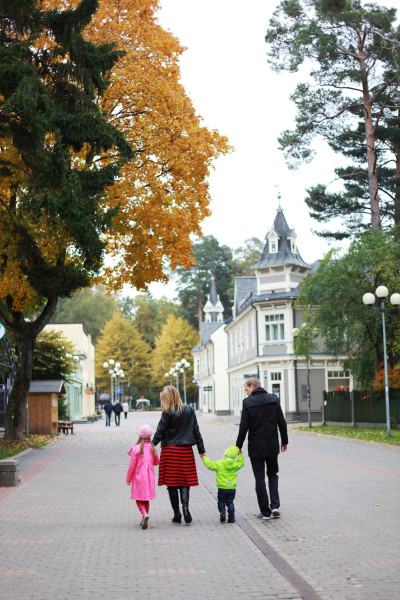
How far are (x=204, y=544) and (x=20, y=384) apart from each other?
16437mm

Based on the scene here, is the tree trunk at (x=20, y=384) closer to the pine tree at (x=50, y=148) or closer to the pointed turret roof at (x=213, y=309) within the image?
the pine tree at (x=50, y=148)

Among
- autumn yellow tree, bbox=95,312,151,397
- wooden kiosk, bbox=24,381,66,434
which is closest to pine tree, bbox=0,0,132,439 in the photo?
wooden kiosk, bbox=24,381,66,434

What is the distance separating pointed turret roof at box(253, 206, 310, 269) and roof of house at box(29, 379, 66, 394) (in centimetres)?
2280

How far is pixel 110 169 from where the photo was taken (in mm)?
18219

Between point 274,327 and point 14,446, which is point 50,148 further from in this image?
point 274,327

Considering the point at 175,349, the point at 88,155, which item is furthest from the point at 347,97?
the point at 175,349

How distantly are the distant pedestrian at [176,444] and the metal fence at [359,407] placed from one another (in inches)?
806

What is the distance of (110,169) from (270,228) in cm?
3581

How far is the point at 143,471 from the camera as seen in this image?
30.7 ft

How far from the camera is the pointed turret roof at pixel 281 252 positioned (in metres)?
51.5

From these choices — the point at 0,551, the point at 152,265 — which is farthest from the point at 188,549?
the point at 152,265

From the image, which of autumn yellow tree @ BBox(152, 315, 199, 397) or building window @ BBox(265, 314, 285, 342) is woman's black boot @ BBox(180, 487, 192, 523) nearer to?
building window @ BBox(265, 314, 285, 342)

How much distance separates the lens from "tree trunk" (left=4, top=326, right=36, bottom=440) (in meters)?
23.3

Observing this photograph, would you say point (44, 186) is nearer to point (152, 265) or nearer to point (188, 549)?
point (152, 265)
